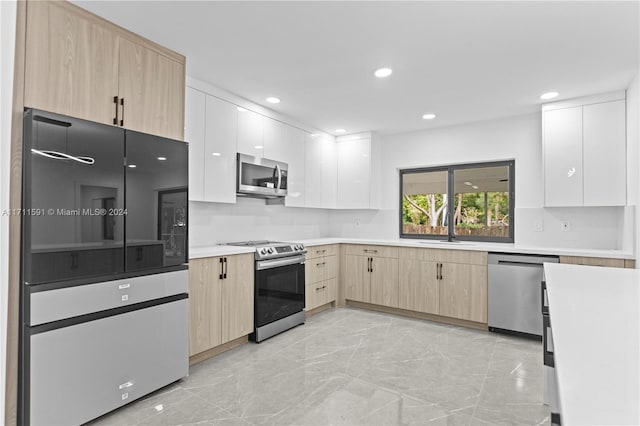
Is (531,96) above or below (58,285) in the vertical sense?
above

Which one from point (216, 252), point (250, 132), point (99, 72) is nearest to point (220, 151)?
point (250, 132)

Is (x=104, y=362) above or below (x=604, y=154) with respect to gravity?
below

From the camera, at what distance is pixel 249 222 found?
4082 mm

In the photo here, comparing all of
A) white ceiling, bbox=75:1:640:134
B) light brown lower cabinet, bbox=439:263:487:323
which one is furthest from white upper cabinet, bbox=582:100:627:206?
light brown lower cabinet, bbox=439:263:487:323

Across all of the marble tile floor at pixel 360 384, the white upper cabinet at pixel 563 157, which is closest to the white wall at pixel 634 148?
the white upper cabinet at pixel 563 157

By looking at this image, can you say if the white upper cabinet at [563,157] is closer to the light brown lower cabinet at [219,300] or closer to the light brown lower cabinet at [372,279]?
the light brown lower cabinet at [372,279]

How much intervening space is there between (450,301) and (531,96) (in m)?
2.29

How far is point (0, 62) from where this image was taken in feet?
5.57

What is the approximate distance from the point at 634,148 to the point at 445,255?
1.92m

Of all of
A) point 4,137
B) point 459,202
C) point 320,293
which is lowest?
point 320,293

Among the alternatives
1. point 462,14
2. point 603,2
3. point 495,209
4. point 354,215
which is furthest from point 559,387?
point 354,215

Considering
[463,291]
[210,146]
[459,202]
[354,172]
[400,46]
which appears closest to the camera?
[400,46]

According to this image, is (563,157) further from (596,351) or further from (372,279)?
(596,351)

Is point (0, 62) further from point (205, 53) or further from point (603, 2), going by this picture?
point (603, 2)
